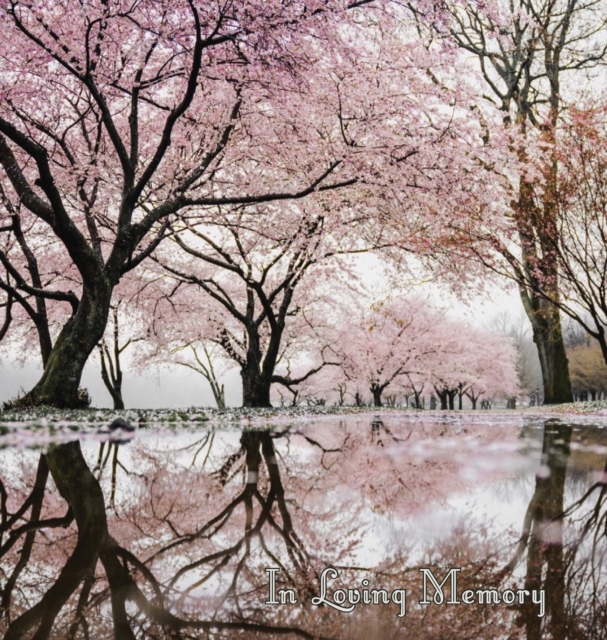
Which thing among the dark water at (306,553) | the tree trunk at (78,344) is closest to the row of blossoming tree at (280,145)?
the tree trunk at (78,344)

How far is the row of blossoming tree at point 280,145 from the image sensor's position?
358 inches

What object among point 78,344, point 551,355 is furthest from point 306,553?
point 551,355

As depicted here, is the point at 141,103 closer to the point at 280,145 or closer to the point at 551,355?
the point at 280,145

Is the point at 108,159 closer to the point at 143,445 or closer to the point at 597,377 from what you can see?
the point at 143,445

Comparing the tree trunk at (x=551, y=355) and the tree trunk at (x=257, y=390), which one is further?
the tree trunk at (x=551, y=355)

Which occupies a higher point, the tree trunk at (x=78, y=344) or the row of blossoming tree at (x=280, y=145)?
the row of blossoming tree at (x=280, y=145)

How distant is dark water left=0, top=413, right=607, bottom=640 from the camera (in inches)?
50.3

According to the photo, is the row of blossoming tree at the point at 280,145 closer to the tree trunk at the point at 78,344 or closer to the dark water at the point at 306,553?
the tree trunk at the point at 78,344

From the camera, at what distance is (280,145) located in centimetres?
1301

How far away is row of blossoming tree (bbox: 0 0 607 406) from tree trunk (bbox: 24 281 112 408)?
0.12 ft

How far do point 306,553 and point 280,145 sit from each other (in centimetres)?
1227

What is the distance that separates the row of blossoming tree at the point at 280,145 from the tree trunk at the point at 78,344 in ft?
0.12

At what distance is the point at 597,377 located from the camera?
64.7m

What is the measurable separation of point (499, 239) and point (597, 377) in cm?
5896
